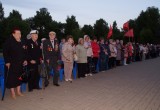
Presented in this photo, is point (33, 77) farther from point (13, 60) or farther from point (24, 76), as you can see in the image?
point (13, 60)

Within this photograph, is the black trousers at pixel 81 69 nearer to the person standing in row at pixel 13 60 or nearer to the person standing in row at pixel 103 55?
the person standing in row at pixel 103 55

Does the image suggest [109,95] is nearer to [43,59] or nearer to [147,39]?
[43,59]

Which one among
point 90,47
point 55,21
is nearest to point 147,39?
point 55,21

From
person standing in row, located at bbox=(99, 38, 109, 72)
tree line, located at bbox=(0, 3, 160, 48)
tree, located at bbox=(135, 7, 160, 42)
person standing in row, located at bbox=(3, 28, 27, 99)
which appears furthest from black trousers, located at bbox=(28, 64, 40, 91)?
tree, located at bbox=(135, 7, 160, 42)

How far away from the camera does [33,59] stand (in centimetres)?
1005

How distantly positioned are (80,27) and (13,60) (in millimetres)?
74715

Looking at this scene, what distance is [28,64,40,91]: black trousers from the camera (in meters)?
9.96

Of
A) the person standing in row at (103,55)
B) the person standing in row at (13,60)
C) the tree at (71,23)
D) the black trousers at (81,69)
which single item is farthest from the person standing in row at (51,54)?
the tree at (71,23)

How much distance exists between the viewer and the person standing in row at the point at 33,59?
998cm

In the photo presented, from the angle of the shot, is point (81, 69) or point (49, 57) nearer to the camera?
point (49, 57)

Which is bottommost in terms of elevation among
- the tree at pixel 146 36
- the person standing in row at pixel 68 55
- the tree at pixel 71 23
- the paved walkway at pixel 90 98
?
the paved walkway at pixel 90 98

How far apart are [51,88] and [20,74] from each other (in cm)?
187

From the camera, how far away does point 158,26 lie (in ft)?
270

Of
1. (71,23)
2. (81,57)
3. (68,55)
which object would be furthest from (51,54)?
(71,23)
